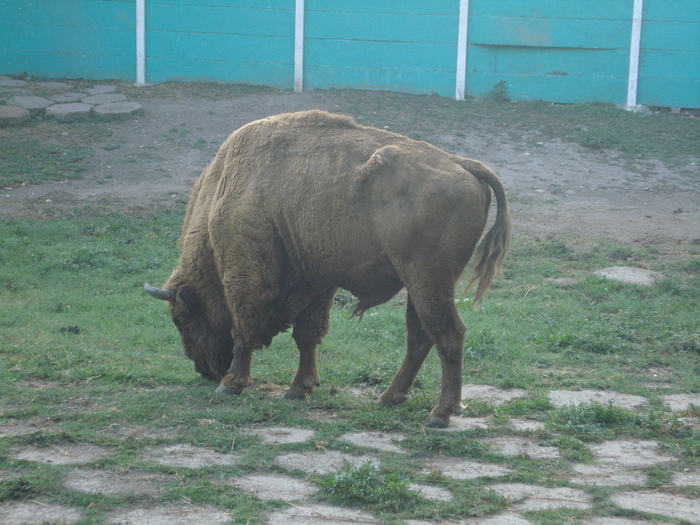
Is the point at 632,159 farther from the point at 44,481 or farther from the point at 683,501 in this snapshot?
the point at 44,481

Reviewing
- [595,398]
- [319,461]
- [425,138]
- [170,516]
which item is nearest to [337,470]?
[319,461]

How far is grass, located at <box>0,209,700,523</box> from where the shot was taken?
3.96 m

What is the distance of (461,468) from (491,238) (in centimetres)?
173

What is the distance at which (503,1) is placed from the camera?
1550 cm

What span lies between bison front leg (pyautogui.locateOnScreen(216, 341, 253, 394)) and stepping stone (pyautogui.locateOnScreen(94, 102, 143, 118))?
9503 millimetres

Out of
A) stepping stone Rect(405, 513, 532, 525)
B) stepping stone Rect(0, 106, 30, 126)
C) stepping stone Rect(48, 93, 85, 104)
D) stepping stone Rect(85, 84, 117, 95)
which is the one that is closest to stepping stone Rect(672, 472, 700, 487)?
stepping stone Rect(405, 513, 532, 525)

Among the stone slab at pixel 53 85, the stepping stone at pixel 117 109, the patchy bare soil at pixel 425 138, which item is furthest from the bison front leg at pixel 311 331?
the stone slab at pixel 53 85

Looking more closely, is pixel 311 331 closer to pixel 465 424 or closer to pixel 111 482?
pixel 465 424

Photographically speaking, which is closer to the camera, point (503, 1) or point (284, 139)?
point (284, 139)

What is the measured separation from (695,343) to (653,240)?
375 cm

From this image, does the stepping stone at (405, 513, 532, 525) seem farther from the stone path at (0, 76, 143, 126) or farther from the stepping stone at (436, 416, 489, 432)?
the stone path at (0, 76, 143, 126)

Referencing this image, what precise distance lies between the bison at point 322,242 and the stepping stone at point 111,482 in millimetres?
1779

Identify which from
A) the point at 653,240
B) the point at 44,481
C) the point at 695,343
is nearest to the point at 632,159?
the point at 653,240

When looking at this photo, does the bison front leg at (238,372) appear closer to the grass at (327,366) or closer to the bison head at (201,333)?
the grass at (327,366)
